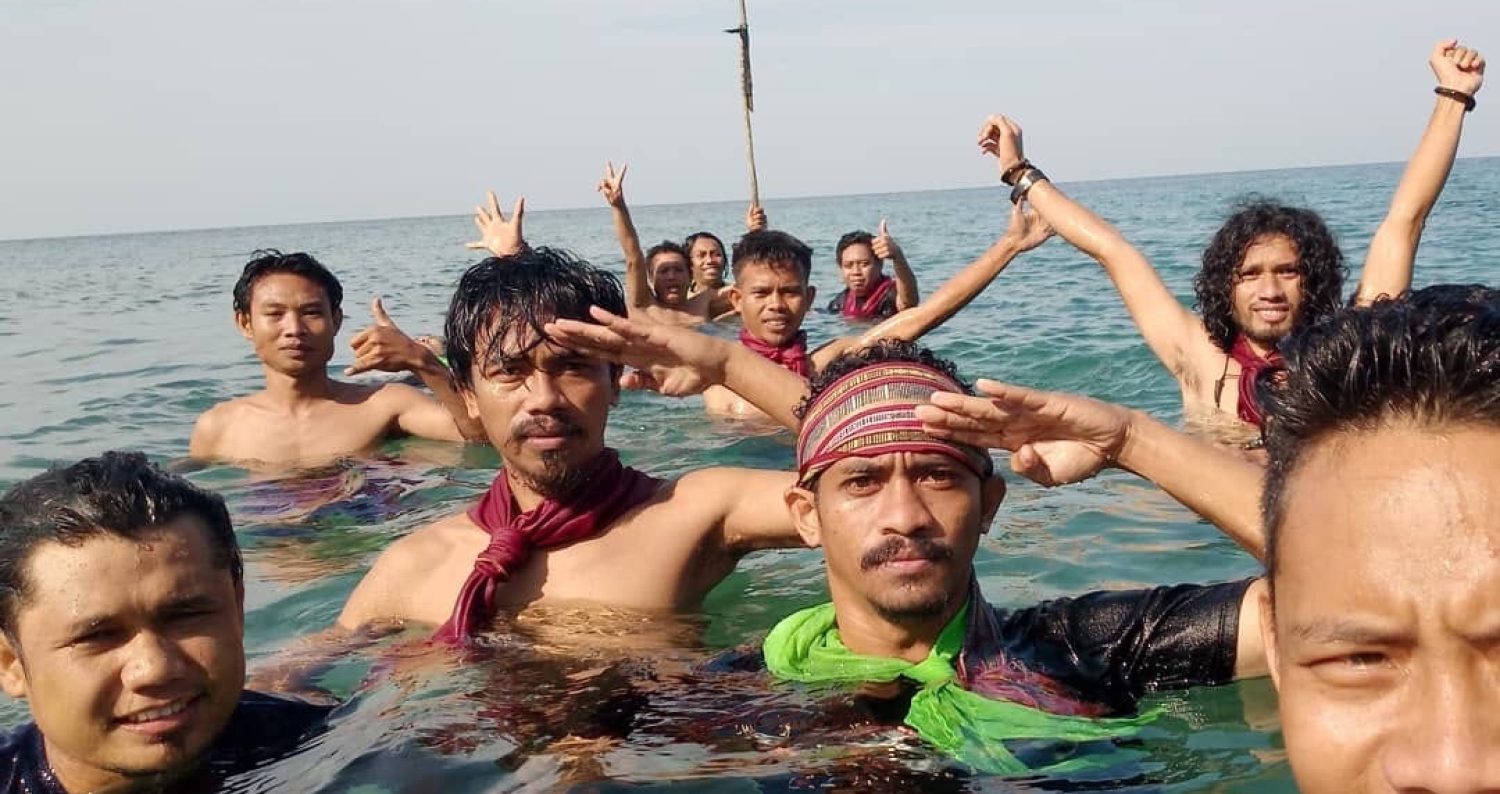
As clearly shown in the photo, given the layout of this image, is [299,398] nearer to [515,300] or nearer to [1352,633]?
[515,300]

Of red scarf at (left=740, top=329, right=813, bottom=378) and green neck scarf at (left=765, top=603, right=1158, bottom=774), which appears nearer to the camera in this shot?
green neck scarf at (left=765, top=603, right=1158, bottom=774)

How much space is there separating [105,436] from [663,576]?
8.20 meters

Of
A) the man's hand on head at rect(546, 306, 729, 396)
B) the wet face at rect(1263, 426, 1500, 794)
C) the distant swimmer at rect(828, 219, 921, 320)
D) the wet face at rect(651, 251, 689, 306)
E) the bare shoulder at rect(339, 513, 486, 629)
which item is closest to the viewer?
the wet face at rect(1263, 426, 1500, 794)

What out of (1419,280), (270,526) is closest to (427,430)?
(270,526)

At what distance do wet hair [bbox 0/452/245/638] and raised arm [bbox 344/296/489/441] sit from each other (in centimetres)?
204

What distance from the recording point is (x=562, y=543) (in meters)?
4.55

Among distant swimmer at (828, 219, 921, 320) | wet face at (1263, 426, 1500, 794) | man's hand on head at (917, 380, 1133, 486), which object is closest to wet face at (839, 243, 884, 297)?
distant swimmer at (828, 219, 921, 320)

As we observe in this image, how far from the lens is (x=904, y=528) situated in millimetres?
3361

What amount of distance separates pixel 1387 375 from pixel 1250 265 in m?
5.35

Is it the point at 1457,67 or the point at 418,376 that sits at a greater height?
the point at 1457,67

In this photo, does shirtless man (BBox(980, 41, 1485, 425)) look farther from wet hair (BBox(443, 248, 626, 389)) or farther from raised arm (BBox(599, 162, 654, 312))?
raised arm (BBox(599, 162, 654, 312))

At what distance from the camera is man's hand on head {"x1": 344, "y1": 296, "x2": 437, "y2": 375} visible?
5.97m

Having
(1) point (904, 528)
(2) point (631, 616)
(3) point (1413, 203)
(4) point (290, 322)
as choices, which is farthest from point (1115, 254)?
(4) point (290, 322)

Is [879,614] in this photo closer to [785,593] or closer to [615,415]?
[785,593]
